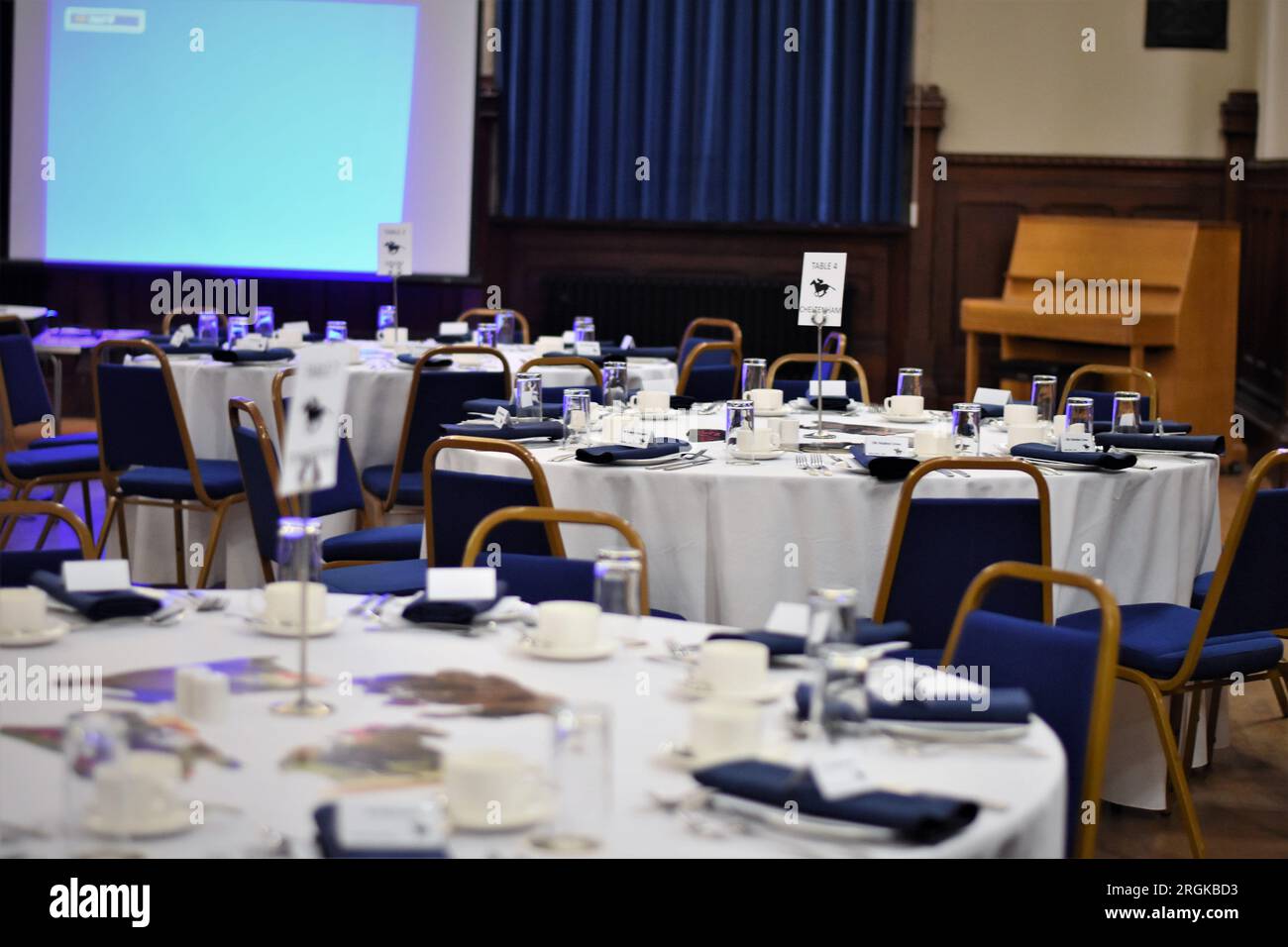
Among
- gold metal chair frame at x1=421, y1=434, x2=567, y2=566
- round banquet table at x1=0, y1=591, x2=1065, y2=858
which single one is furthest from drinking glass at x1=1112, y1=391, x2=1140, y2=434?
round banquet table at x1=0, y1=591, x2=1065, y2=858

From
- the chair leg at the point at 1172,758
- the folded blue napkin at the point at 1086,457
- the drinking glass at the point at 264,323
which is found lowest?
the chair leg at the point at 1172,758

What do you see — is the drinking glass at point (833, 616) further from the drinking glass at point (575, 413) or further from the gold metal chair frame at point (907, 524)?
the drinking glass at point (575, 413)

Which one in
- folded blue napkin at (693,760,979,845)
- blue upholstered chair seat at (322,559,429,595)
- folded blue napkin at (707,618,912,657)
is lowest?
blue upholstered chair seat at (322,559,429,595)

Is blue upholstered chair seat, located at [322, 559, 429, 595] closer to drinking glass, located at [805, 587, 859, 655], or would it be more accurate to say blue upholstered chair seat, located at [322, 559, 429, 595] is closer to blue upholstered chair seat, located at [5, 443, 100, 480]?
blue upholstered chair seat, located at [5, 443, 100, 480]

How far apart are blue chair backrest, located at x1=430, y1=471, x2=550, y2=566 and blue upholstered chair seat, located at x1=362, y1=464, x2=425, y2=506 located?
55.2 inches

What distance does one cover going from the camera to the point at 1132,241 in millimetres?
9391

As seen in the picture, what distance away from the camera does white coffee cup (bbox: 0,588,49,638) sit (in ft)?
8.05

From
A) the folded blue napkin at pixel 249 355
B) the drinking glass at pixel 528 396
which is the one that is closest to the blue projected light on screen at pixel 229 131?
the folded blue napkin at pixel 249 355

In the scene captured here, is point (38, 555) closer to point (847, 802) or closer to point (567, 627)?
point (567, 627)

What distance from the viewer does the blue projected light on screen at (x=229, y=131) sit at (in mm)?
9828

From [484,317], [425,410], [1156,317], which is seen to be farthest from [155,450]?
[1156,317]

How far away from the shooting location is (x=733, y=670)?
7.39ft

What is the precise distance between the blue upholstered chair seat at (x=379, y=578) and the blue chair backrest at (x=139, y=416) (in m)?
1.34

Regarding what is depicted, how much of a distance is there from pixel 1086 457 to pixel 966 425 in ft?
1.90
